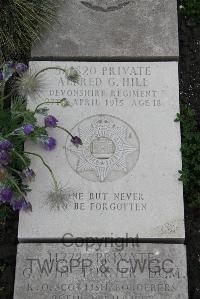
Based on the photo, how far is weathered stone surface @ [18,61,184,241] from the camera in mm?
3875

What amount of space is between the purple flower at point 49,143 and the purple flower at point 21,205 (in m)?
0.46

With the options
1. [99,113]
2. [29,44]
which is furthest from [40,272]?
[29,44]

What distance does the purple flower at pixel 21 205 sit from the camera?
12.4 ft

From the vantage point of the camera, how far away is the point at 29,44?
450cm

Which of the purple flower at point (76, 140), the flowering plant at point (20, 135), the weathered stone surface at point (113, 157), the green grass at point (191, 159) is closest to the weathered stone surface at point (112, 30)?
the weathered stone surface at point (113, 157)

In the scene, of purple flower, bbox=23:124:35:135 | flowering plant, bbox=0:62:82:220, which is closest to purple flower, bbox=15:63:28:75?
flowering plant, bbox=0:62:82:220

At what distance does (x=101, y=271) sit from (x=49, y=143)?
104cm

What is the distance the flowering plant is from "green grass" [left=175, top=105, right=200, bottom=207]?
0.88 metres

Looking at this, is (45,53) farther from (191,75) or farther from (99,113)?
(191,75)

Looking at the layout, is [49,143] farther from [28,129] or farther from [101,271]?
[101,271]

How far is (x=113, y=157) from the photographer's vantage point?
13.3 ft

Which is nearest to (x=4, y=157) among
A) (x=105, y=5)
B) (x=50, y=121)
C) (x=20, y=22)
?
(x=50, y=121)

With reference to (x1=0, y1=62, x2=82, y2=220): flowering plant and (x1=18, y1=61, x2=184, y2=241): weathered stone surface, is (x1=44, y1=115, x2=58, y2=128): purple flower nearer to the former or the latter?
(x1=0, y1=62, x2=82, y2=220): flowering plant

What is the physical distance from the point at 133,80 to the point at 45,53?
0.79m
